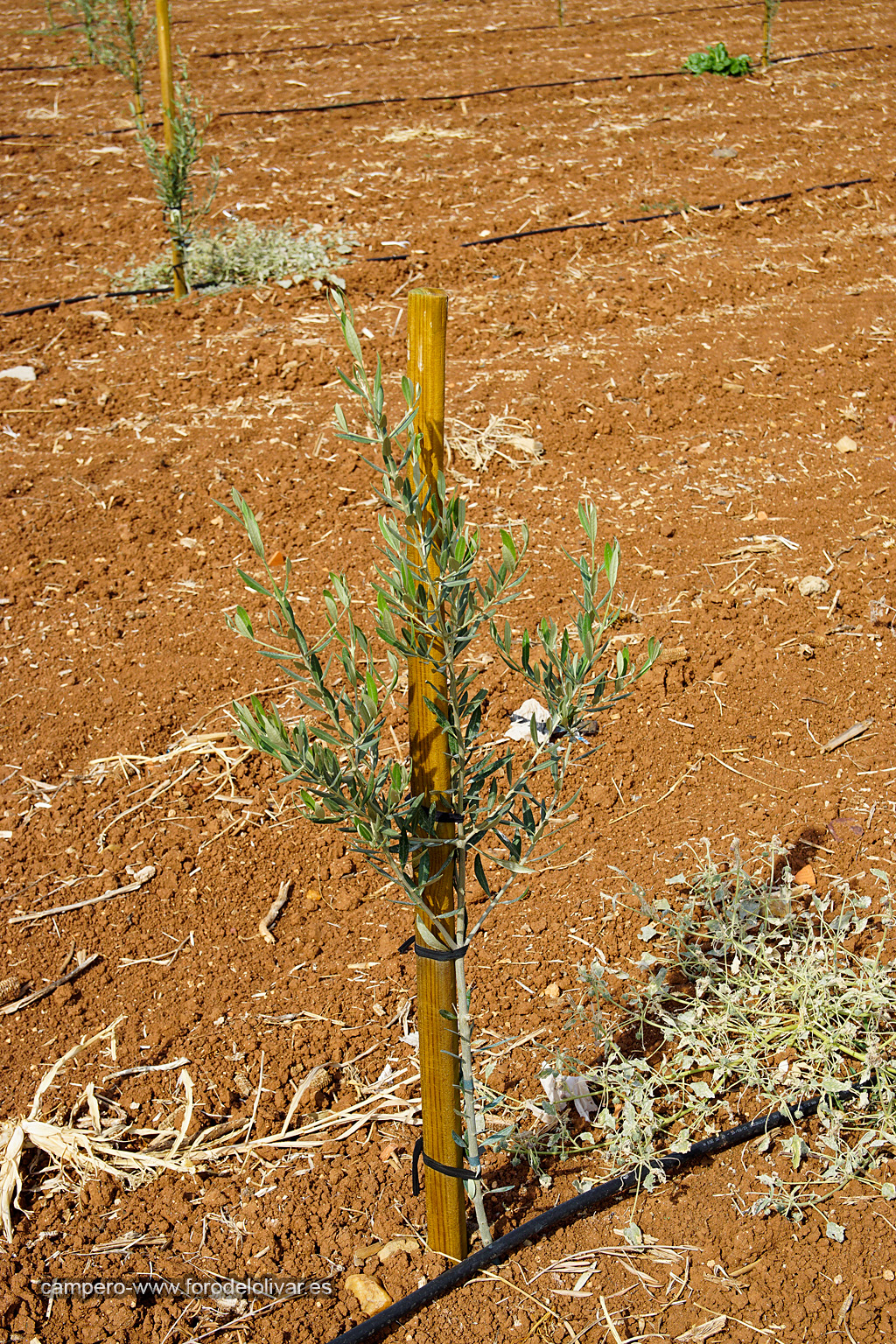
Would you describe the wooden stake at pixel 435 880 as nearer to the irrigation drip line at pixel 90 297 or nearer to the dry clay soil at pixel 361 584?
the dry clay soil at pixel 361 584

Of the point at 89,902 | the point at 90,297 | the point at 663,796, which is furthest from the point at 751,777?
the point at 90,297

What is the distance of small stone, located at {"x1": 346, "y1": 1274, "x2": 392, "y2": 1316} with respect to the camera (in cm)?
198

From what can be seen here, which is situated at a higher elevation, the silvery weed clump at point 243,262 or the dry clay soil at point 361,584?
the silvery weed clump at point 243,262

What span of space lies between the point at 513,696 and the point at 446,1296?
1.77 metres

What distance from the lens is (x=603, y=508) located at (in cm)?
421

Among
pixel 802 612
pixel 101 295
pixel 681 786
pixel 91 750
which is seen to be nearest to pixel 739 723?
pixel 681 786

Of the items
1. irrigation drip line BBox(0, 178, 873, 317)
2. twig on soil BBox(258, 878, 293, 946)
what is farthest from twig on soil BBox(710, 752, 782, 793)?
irrigation drip line BBox(0, 178, 873, 317)

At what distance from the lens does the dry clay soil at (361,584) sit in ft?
6.84

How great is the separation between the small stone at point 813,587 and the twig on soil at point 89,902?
2.31m

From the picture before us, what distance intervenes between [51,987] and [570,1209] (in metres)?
1.38

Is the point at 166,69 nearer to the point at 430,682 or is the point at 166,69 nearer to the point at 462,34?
the point at 430,682

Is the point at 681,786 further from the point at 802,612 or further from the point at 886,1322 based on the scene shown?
the point at 886,1322

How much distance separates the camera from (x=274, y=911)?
9.20 ft

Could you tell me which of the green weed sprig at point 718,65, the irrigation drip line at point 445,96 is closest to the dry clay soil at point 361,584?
the irrigation drip line at point 445,96
